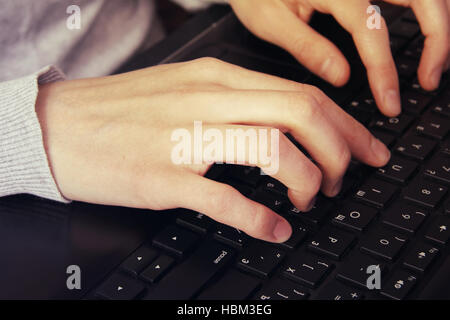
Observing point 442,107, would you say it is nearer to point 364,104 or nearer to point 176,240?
point 364,104

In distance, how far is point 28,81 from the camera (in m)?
0.52

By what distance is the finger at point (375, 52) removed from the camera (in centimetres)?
53

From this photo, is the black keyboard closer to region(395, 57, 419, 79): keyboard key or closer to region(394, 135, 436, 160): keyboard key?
region(394, 135, 436, 160): keyboard key

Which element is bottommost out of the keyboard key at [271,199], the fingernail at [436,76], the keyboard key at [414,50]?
the keyboard key at [414,50]

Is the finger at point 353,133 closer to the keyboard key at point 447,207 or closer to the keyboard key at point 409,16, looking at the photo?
the keyboard key at point 447,207

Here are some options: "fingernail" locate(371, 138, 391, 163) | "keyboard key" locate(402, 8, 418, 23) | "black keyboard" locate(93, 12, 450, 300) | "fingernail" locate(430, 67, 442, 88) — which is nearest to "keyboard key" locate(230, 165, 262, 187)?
"black keyboard" locate(93, 12, 450, 300)

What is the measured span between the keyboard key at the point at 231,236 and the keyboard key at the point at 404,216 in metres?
0.11

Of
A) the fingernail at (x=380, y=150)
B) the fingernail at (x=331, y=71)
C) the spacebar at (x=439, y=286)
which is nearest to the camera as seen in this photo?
the spacebar at (x=439, y=286)

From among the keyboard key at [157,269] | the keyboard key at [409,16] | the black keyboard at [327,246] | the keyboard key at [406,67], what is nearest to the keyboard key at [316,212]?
the black keyboard at [327,246]

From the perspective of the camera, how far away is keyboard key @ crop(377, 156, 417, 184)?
466mm

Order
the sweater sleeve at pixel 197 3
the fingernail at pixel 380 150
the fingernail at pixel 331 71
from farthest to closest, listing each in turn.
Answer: the sweater sleeve at pixel 197 3 < the fingernail at pixel 331 71 < the fingernail at pixel 380 150

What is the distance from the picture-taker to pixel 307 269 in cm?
40

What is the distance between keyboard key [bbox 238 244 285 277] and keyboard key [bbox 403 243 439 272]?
90 mm
